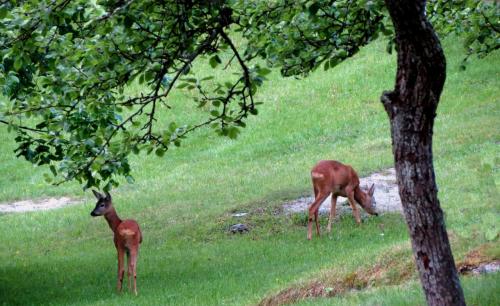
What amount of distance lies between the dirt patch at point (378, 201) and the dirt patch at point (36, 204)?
755cm

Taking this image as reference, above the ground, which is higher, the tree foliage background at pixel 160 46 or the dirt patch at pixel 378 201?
the tree foliage background at pixel 160 46

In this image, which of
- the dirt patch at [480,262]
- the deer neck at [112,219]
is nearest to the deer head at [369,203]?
the deer neck at [112,219]

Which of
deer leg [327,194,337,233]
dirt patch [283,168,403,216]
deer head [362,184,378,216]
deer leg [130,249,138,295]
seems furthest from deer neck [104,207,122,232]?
deer head [362,184,378,216]

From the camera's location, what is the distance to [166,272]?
15.1 meters

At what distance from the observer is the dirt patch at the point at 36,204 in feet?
78.6

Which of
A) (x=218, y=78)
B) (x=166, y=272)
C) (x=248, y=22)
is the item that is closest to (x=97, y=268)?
(x=166, y=272)

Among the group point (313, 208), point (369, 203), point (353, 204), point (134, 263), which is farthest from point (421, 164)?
point (369, 203)

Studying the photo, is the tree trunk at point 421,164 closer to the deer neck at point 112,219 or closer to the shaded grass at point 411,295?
the shaded grass at point 411,295

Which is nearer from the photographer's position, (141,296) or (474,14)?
(474,14)

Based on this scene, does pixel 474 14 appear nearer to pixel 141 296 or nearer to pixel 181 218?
pixel 141 296

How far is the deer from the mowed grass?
389mm

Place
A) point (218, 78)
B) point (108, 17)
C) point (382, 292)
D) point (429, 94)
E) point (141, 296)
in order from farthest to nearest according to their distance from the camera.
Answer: point (218, 78), point (141, 296), point (382, 292), point (108, 17), point (429, 94)

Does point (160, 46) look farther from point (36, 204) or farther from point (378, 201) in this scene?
point (36, 204)

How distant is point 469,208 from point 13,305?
8.88 m
